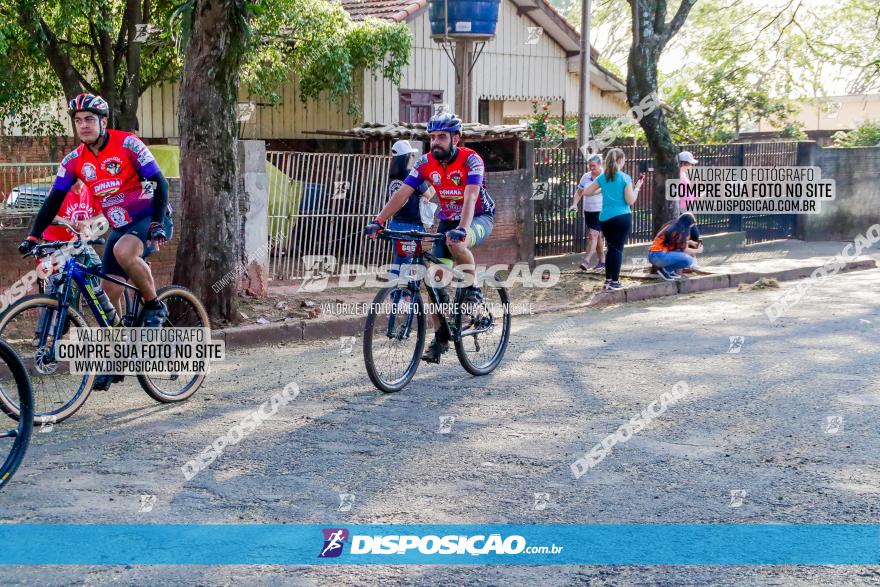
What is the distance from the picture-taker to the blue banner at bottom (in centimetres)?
464

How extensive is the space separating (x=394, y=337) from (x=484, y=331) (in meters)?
0.99

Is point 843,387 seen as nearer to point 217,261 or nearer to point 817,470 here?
point 817,470

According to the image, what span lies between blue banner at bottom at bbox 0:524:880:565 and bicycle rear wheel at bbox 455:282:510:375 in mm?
3615

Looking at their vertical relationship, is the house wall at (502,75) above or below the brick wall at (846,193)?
above

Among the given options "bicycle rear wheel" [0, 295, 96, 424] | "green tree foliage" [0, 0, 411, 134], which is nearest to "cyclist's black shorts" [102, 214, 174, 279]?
"bicycle rear wheel" [0, 295, 96, 424]

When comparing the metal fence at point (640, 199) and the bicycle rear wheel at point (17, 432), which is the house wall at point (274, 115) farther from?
the bicycle rear wheel at point (17, 432)

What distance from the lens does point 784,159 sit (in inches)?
861

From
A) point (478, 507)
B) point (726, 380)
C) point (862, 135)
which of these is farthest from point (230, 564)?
point (862, 135)

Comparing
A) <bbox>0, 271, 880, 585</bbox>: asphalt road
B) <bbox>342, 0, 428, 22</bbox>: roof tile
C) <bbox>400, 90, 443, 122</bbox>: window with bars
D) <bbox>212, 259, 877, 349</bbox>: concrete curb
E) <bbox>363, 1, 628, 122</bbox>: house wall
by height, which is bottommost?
<bbox>0, 271, 880, 585</bbox>: asphalt road

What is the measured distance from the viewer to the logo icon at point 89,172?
24.0 feet

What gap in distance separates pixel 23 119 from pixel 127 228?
12.1 m

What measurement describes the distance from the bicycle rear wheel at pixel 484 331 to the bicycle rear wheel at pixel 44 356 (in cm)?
279

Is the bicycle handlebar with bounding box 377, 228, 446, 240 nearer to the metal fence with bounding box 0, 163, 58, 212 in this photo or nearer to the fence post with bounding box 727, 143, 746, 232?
the metal fence with bounding box 0, 163, 58, 212

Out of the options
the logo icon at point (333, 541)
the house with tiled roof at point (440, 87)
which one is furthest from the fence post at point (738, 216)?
the logo icon at point (333, 541)
